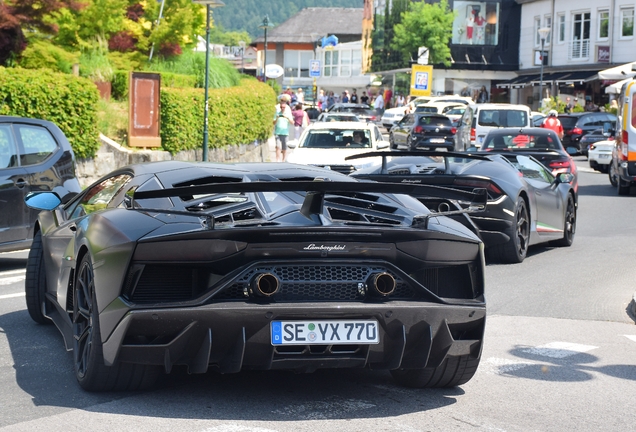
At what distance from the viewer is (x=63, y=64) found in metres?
23.1

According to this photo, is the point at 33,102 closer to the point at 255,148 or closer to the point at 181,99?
the point at 181,99

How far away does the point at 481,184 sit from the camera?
11250mm

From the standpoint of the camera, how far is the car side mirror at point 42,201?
702 centimetres

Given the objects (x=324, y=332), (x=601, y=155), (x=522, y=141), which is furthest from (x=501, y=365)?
(x=601, y=155)

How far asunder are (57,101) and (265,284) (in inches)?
596

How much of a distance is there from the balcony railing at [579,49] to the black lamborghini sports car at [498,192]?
47929 mm

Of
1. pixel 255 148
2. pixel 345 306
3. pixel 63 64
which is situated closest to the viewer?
pixel 345 306

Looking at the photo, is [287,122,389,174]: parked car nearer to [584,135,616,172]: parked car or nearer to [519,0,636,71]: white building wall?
[584,135,616,172]: parked car

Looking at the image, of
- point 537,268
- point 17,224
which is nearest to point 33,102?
point 17,224

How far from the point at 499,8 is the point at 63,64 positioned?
55191 millimetres

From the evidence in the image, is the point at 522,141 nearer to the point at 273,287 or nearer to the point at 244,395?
the point at 244,395

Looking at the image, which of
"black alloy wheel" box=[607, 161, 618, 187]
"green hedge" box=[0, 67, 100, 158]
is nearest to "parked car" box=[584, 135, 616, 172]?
"black alloy wheel" box=[607, 161, 618, 187]

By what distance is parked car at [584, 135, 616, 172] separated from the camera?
3016 cm

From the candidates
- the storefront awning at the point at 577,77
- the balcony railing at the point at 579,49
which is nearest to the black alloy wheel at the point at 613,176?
the storefront awning at the point at 577,77
